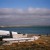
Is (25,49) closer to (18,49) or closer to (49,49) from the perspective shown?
(18,49)

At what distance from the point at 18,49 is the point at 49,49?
387cm

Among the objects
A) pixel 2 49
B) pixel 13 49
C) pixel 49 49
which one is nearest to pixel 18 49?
pixel 13 49

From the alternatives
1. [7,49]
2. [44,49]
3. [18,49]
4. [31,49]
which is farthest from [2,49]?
[44,49]

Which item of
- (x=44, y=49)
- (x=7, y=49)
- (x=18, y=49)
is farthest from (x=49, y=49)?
(x=7, y=49)

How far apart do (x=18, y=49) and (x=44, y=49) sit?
3.28m

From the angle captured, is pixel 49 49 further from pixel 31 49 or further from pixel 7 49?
pixel 7 49

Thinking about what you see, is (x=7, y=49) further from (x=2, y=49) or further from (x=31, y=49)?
(x=31, y=49)

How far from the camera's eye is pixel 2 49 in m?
22.7

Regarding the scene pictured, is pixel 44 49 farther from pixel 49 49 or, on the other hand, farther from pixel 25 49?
pixel 25 49

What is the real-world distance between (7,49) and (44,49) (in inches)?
185

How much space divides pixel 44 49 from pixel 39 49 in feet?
2.00

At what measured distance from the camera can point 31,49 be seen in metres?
21.5

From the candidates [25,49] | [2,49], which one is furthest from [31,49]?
[2,49]

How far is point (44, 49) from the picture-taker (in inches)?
847
